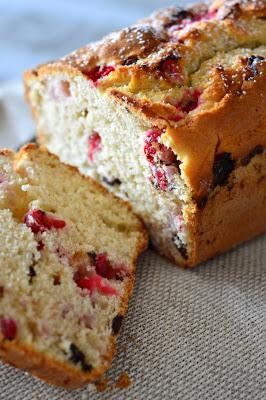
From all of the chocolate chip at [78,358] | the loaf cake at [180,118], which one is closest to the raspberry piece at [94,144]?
the loaf cake at [180,118]

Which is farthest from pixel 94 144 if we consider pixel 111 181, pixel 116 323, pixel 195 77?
pixel 116 323

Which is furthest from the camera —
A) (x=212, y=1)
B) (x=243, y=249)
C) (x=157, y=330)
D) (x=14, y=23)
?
(x=14, y=23)

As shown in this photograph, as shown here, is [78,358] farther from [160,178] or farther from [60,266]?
[160,178]

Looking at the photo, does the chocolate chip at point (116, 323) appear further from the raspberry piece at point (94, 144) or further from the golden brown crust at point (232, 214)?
the raspberry piece at point (94, 144)

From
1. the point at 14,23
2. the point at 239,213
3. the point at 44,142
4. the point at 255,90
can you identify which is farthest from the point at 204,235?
the point at 14,23

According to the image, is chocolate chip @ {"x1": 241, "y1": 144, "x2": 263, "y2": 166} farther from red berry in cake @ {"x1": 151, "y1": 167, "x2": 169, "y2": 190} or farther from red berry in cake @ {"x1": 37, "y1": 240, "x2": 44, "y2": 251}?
red berry in cake @ {"x1": 37, "y1": 240, "x2": 44, "y2": 251}

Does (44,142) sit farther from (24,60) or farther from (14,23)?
(14,23)

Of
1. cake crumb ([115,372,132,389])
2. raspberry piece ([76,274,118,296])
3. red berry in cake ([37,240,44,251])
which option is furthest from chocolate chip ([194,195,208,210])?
cake crumb ([115,372,132,389])

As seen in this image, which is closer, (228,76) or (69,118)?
(228,76)
